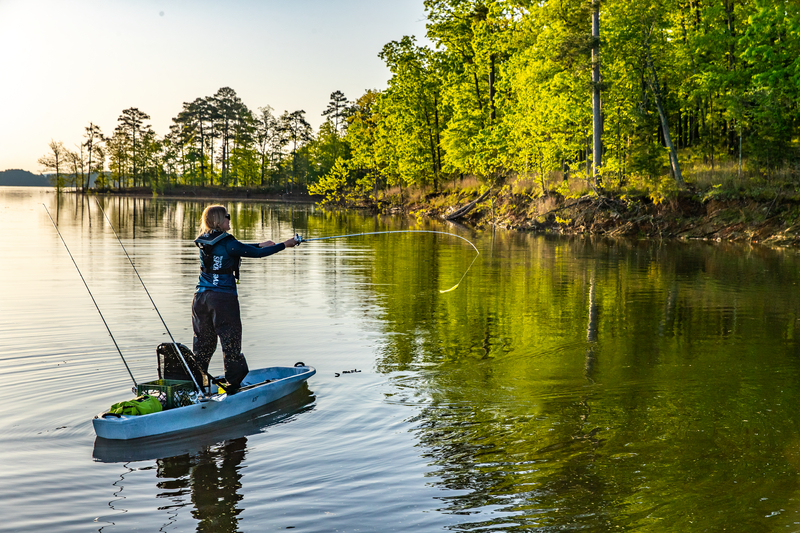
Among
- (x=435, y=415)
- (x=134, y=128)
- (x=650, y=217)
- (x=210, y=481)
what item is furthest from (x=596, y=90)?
(x=134, y=128)

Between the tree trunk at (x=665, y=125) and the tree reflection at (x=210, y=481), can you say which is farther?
the tree trunk at (x=665, y=125)

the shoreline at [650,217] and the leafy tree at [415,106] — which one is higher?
the leafy tree at [415,106]

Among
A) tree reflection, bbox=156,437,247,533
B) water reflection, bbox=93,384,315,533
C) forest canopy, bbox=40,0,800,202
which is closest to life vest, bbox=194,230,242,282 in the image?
water reflection, bbox=93,384,315,533

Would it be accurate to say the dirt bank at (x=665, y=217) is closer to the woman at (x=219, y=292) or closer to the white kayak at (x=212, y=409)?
the white kayak at (x=212, y=409)

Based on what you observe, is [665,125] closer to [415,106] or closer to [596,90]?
[596,90]

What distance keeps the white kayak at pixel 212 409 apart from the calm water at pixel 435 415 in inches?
5.8

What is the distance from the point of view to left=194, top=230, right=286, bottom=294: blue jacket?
7324mm

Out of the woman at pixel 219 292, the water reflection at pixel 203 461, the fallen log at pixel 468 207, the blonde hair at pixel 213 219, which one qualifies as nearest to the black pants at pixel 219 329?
the woman at pixel 219 292

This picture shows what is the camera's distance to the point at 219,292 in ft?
24.2

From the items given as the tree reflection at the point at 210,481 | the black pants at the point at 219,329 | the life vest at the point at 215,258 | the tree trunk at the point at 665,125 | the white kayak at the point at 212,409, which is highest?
the tree trunk at the point at 665,125

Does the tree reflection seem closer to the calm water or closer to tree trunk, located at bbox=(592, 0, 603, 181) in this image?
the calm water

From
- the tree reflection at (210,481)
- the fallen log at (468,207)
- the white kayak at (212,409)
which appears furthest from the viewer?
the fallen log at (468,207)

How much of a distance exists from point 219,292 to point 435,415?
2.73m

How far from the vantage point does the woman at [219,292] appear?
7332mm
